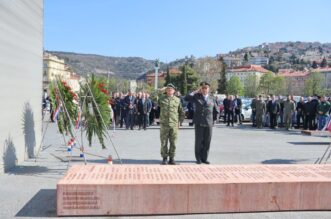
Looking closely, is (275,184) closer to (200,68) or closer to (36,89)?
(36,89)

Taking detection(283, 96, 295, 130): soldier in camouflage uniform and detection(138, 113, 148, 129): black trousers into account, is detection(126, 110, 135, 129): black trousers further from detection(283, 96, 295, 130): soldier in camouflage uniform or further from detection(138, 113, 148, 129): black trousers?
detection(283, 96, 295, 130): soldier in camouflage uniform

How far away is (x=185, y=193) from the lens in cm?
586

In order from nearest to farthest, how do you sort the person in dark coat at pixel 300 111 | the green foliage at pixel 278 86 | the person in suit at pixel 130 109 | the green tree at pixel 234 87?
the person in suit at pixel 130 109 → the person in dark coat at pixel 300 111 → the green tree at pixel 234 87 → the green foliage at pixel 278 86

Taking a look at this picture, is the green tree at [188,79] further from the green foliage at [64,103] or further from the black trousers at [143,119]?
the green foliage at [64,103]

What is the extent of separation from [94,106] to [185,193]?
13.8 ft

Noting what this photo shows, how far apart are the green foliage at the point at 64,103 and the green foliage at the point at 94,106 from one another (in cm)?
34

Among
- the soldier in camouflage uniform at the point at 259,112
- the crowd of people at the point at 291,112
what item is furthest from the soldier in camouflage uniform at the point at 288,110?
the soldier in camouflage uniform at the point at 259,112

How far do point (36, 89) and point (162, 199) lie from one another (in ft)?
22.0

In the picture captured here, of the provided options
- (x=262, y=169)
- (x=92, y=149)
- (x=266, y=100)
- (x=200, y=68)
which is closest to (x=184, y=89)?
(x=200, y=68)

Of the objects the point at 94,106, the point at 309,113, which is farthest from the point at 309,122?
the point at 94,106

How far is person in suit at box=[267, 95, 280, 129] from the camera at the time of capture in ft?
73.5

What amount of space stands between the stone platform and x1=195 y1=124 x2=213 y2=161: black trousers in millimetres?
3366

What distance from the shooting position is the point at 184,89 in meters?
74.4

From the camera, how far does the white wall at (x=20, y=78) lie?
859 centimetres
